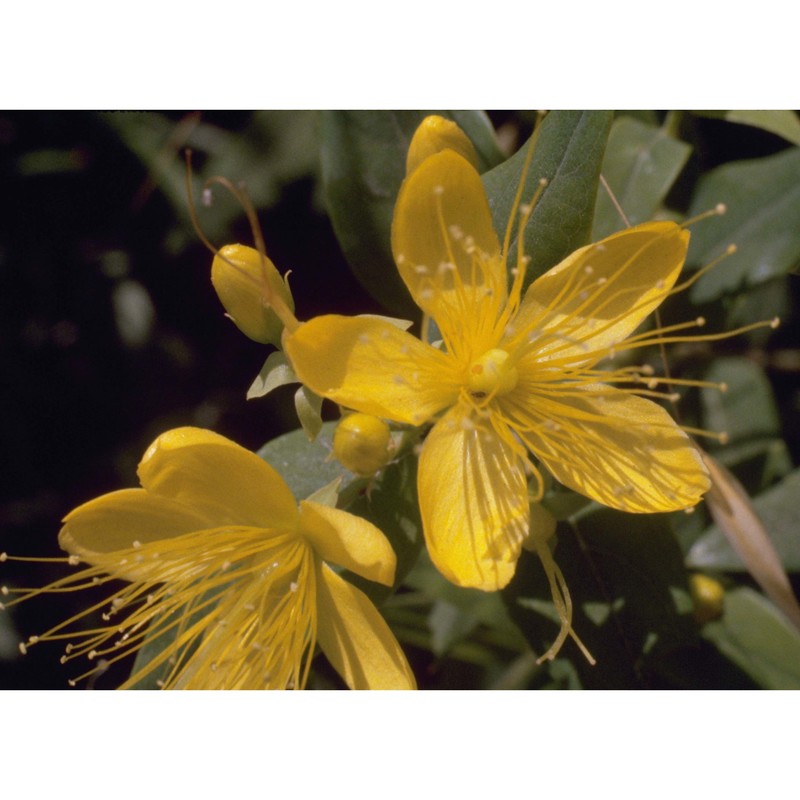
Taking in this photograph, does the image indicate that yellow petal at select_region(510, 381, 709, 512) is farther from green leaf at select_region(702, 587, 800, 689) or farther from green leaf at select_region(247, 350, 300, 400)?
green leaf at select_region(702, 587, 800, 689)

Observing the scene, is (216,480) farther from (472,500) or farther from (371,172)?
(371,172)

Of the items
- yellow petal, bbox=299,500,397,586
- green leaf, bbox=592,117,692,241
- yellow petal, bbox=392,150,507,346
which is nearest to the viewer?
yellow petal, bbox=299,500,397,586

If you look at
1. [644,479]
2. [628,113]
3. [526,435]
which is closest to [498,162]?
[628,113]

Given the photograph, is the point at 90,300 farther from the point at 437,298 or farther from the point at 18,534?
the point at 437,298

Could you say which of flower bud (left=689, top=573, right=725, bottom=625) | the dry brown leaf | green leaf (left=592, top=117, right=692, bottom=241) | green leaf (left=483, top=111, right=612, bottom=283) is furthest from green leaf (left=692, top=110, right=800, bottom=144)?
flower bud (left=689, top=573, right=725, bottom=625)

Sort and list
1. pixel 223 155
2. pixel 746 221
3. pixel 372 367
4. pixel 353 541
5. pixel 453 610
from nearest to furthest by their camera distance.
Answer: pixel 353 541 → pixel 372 367 → pixel 746 221 → pixel 453 610 → pixel 223 155

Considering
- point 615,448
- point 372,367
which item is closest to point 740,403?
point 615,448
